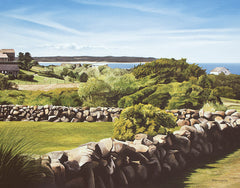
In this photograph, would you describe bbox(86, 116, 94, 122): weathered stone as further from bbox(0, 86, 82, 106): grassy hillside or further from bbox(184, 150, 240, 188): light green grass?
bbox(184, 150, 240, 188): light green grass

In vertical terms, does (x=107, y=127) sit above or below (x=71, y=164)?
below

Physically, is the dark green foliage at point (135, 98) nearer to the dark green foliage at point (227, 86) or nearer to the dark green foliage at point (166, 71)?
the dark green foliage at point (166, 71)

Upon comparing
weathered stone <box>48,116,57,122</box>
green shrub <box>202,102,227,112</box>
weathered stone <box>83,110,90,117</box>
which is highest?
green shrub <box>202,102,227,112</box>

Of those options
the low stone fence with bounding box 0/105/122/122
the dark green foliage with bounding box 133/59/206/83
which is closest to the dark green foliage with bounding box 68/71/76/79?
the dark green foliage with bounding box 133/59/206/83

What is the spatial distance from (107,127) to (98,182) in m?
6.18

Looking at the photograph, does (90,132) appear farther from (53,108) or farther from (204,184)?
(204,184)

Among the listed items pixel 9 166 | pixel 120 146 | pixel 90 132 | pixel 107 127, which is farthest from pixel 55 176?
pixel 107 127

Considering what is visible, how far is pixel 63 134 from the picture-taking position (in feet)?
32.3

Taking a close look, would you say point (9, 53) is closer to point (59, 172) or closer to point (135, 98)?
point (135, 98)

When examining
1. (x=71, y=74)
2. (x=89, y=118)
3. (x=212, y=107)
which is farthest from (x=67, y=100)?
(x=71, y=74)

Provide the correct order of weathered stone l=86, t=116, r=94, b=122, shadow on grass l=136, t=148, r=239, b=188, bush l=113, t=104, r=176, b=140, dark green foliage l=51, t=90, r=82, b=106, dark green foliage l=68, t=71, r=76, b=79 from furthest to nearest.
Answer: dark green foliage l=68, t=71, r=76, b=79 < dark green foliage l=51, t=90, r=82, b=106 < weathered stone l=86, t=116, r=94, b=122 < bush l=113, t=104, r=176, b=140 < shadow on grass l=136, t=148, r=239, b=188

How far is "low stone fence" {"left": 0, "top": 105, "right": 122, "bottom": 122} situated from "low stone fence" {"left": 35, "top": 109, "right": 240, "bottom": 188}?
5.04 metres

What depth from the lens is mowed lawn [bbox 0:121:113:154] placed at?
801 cm

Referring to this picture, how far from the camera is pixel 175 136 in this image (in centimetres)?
763
